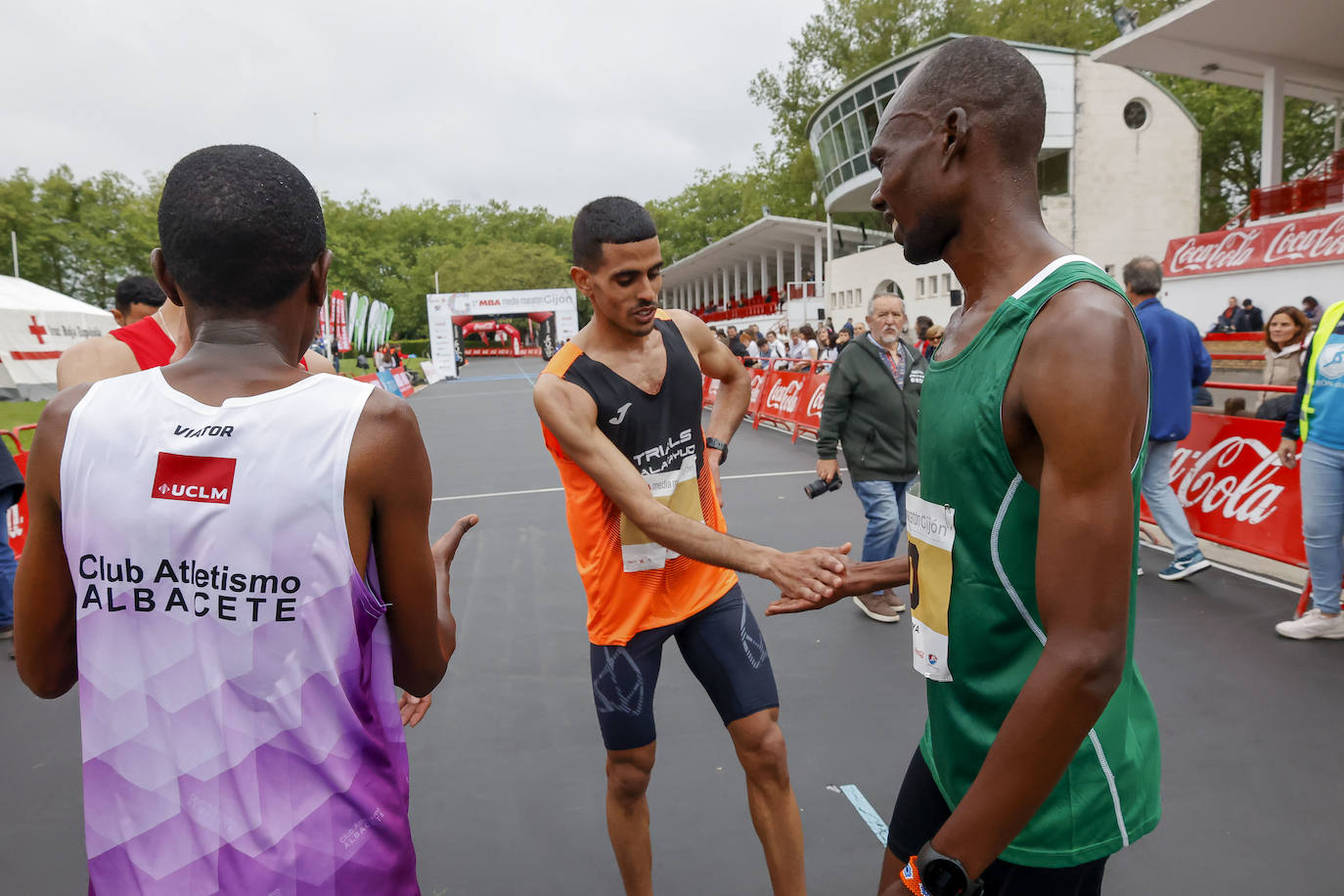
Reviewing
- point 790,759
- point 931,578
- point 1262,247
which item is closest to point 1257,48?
point 1262,247

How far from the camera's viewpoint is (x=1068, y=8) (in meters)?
42.8

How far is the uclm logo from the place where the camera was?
47.0 inches

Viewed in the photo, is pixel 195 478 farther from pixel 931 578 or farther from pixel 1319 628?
pixel 1319 628

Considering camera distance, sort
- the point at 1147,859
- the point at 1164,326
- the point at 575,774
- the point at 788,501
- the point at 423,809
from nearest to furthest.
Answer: the point at 1147,859 → the point at 423,809 → the point at 575,774 → the point at 1164,326 → the point at 788,501

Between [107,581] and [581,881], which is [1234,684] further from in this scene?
[107,581]

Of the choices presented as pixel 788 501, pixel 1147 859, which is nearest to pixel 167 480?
pixel 1147 859

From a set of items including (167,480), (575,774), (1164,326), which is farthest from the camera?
(1164,326)

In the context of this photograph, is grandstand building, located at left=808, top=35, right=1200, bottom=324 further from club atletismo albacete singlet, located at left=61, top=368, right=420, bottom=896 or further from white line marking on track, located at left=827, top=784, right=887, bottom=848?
club atletismo albacete singlet, located at left=61, top=368, right=420, bottom=896

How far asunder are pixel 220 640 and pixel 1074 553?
125cm

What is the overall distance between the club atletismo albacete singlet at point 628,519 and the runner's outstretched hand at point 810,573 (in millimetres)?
467

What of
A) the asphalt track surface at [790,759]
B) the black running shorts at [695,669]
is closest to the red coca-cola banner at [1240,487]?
the asphalt track surface at [790,759]

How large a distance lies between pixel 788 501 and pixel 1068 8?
45.5 meters

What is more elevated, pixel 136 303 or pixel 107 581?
pixel 136 303

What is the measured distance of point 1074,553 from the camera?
3.78 ft
